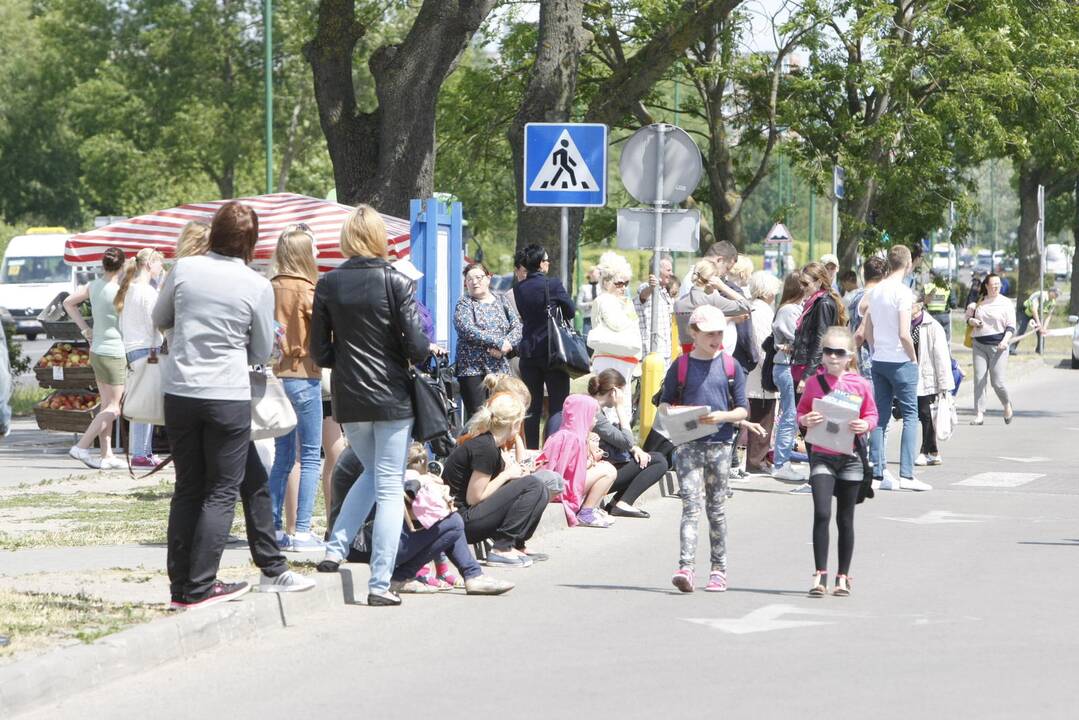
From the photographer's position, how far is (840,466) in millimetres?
8867

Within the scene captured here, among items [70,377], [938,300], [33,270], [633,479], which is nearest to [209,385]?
[633,479]

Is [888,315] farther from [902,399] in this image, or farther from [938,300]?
[938,300]

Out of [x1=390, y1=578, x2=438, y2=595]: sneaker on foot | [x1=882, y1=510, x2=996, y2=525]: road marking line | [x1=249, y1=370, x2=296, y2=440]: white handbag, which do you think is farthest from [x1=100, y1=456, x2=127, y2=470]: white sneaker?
[x1=249, y1=370, x2=296, y2=440]: white handbag

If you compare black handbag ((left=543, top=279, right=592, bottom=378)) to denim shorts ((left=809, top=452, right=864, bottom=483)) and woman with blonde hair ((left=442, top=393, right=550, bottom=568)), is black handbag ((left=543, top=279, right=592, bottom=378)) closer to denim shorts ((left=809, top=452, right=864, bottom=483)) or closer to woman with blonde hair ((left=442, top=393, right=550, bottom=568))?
woman with blonde hair ((left=442, top=393, right=550, bottom=568))

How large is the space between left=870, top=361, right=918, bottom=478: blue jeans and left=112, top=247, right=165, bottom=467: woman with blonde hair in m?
5.70

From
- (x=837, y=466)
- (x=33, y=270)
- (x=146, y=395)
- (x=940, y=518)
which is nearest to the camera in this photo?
(x=146, y=395)

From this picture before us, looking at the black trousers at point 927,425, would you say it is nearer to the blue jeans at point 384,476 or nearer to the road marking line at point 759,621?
the road marking line at point 759,621

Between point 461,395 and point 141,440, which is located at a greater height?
point 461,395

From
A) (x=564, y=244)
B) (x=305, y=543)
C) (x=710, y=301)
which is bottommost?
(x=305, y=543)

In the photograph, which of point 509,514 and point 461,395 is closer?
point 509,514

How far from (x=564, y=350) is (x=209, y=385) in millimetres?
5878

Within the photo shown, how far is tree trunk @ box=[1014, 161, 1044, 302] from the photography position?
43594 millimetres

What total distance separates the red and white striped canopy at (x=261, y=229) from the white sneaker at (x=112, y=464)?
2.19 meters

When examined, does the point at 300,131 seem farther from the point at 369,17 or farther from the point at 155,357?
the point at 155,357
